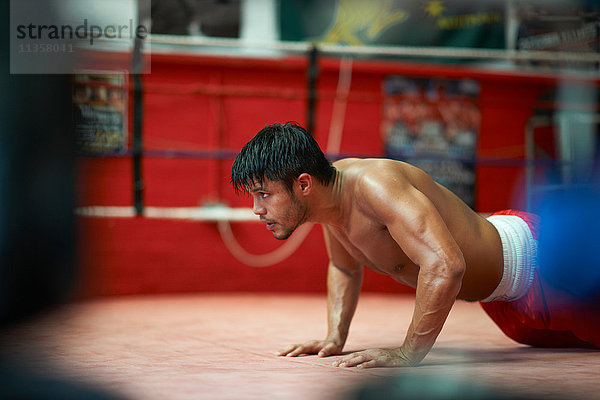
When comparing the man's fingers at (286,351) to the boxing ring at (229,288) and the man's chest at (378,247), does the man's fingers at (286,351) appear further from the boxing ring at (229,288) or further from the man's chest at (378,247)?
the man's chest at (378,247)

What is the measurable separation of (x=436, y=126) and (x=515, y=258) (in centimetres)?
302

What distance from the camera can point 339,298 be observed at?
2.07m

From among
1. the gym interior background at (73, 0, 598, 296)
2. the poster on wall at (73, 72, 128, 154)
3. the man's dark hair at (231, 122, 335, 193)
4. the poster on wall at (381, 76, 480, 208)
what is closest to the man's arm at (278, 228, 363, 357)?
the man's dark hair at (231, 122, 335, 193)

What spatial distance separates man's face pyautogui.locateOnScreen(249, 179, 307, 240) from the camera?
1.74 metres

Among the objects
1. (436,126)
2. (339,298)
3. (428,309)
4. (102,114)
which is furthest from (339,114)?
(428,309)

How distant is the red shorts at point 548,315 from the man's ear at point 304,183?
2.49ft

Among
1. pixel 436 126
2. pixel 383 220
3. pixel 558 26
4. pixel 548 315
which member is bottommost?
pixel 548 315

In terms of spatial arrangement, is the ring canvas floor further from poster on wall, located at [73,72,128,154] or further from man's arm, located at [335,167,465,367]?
poster on wall, located at [73,72,128,154]

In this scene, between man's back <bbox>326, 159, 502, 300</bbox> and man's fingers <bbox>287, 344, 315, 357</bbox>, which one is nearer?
→ man's back <bbox>326, 159, 502, 300</bbox>

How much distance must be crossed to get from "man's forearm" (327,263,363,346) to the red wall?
2234 mm

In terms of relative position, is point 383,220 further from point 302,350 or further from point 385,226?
point 302,350

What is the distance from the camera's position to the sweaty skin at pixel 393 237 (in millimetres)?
1631

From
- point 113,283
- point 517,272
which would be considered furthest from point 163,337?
point 113,283

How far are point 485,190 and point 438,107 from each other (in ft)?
2.38
